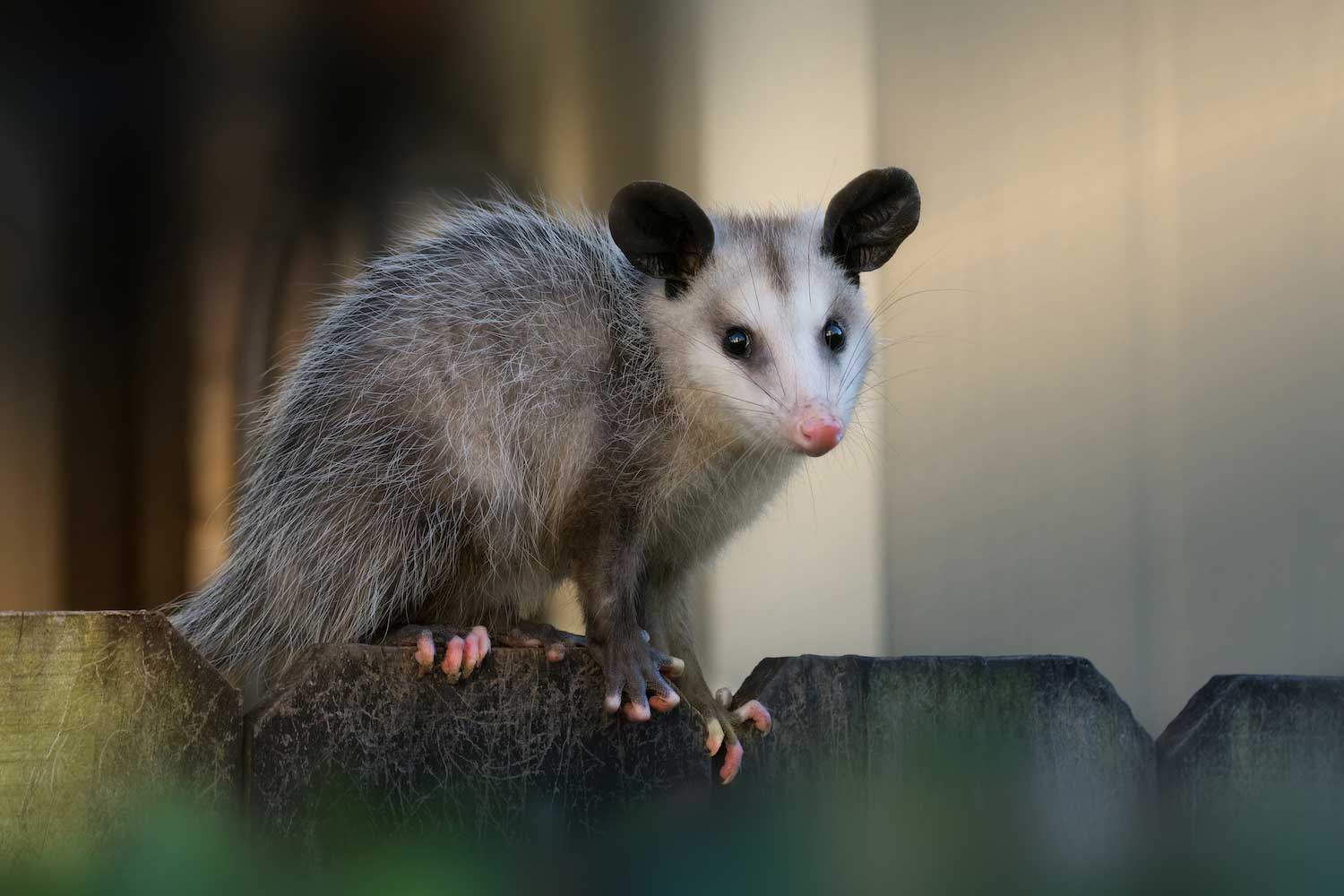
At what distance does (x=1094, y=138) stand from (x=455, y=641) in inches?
98.8

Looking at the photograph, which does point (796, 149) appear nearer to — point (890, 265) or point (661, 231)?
point (890, 265)

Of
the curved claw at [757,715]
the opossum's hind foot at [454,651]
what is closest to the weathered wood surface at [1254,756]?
the curved claw at [757,715]

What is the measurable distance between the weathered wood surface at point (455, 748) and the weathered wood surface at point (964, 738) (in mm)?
140

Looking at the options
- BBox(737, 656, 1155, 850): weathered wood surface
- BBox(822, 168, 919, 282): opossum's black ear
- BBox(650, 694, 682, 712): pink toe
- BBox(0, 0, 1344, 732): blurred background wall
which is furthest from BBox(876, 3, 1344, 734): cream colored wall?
BBox(650, 694, 682, 712): pink toe

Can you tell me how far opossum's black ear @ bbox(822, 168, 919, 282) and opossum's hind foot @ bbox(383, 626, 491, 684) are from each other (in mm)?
865

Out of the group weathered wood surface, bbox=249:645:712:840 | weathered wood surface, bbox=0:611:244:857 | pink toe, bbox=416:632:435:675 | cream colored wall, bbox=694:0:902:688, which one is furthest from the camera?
cream colored wall, bbox=694:0:902:688

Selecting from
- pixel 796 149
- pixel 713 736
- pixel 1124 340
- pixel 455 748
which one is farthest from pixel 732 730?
pixel 796 149

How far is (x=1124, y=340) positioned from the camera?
3.44 meters

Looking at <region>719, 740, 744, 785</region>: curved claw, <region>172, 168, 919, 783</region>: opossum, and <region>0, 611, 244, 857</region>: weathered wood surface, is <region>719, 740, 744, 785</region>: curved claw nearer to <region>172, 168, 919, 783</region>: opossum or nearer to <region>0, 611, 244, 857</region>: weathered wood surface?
<region>172, 168, 919, 783</region>: opossum

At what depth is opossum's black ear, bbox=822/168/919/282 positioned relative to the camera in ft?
6.68

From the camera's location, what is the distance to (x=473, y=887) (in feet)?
4.62

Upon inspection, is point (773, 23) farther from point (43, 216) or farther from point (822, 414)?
point (822, 414)

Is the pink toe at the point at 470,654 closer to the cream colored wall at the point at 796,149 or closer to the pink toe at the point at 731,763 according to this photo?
the pink toe at the point at 731,763

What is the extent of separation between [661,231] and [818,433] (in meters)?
0.44
